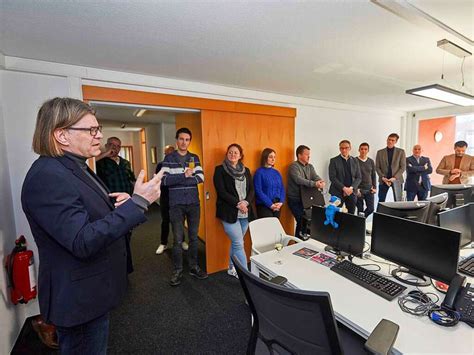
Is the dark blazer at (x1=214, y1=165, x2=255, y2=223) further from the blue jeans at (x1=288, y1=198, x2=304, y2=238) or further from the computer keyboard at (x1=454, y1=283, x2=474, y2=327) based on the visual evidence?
the computer keyboard at (x1=454, y1=283, x2=474, y2=327)

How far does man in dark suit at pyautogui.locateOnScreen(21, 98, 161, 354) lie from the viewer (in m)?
0.86

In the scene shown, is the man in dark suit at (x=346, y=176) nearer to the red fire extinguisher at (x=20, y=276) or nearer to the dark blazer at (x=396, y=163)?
the dark blazer at (x=396, y=163)

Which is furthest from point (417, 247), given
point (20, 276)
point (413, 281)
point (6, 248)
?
point (6, 248)

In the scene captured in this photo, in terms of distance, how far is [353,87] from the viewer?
3488mm

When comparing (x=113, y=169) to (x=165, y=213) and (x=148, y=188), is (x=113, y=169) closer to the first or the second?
A: (x=165, y=213)

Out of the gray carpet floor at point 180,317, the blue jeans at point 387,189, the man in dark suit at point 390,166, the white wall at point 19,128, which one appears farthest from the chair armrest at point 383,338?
the blue jeans at point 387,189

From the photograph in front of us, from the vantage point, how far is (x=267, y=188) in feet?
10.5

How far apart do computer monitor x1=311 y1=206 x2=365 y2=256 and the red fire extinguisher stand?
245cm

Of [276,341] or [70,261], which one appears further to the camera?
[276,341]

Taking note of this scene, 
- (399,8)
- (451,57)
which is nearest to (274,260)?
(399,8)

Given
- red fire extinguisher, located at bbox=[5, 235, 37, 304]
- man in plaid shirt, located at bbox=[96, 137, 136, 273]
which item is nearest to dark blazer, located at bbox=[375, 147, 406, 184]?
man in plaid shirt, located at bbox=[96, 137, 136, 273]

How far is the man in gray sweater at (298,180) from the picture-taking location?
3443 mm

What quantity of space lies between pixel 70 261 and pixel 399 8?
2.33 metres

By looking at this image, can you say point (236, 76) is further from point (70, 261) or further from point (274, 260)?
point (70, 261)
